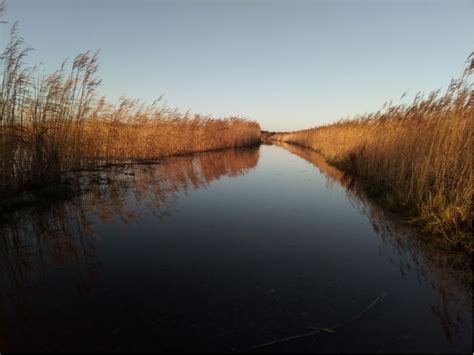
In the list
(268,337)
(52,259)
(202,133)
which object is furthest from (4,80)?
(202,133)

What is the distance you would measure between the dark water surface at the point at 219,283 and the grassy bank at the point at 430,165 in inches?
21.1

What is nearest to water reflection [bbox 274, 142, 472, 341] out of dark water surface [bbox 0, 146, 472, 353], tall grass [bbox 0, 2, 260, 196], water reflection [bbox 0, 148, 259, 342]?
dark water surface [bbox 0, 146, 472, 353]

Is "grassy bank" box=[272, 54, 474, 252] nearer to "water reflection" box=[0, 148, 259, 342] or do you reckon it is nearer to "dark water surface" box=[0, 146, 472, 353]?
"dark water surface" box=[0, 146, 472, 353]

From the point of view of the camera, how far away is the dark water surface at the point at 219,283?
2232 mm

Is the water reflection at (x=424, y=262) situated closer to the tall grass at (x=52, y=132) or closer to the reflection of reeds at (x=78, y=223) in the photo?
the reflection of reeds at (x=78, y=223)

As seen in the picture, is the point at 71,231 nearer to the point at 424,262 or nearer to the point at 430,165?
the point at 424,262

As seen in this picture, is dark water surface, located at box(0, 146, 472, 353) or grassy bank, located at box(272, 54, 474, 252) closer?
dark water surface, located at box(0, 146, 472, 353)

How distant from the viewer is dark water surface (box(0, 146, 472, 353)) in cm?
223

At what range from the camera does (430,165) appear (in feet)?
18.1

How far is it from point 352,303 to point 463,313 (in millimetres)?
958

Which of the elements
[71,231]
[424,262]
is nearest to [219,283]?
[424,262]

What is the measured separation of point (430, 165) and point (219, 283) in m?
4.85

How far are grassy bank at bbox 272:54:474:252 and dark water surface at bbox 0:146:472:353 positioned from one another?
536mm

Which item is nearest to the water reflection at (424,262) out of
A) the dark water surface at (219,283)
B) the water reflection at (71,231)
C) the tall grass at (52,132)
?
the dark water surface at (219,283)
